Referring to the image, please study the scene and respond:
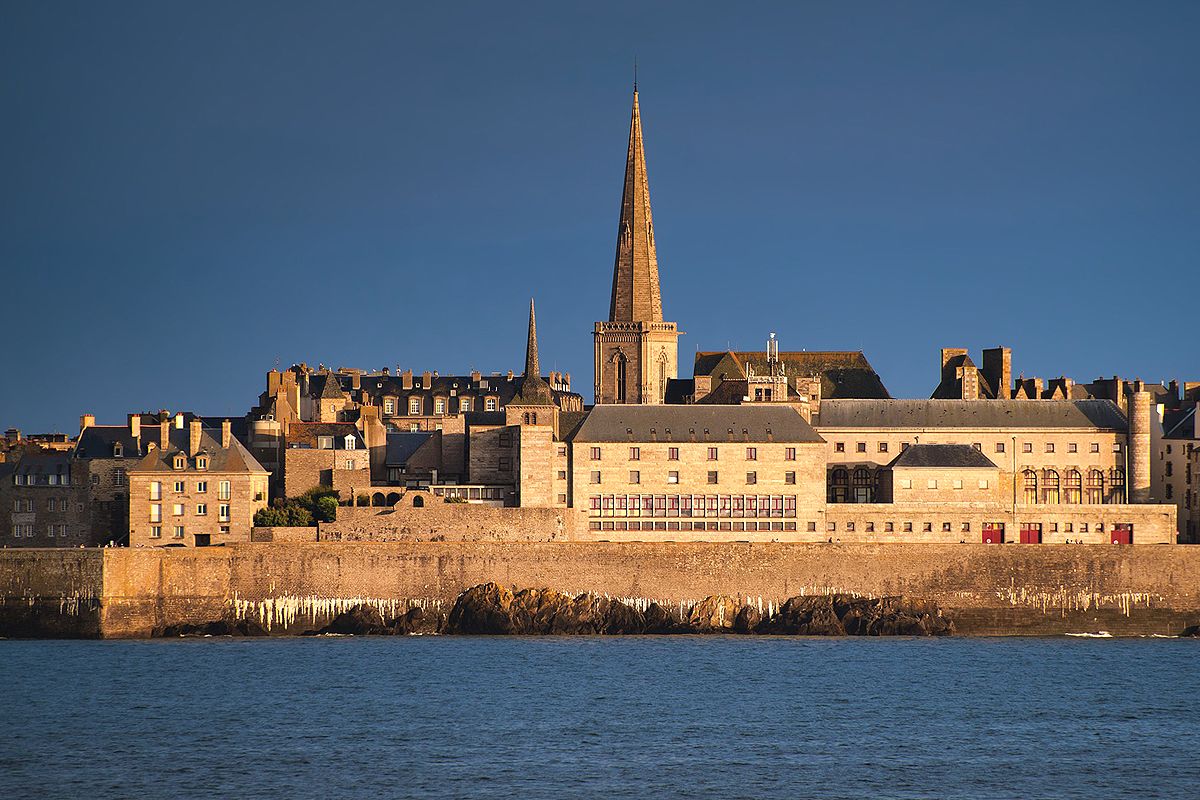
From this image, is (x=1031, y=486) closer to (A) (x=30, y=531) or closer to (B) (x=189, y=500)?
(B) (x=189, y=500)

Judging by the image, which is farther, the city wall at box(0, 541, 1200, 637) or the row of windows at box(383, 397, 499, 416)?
the row of windows at box(383, 397, 499, 416)

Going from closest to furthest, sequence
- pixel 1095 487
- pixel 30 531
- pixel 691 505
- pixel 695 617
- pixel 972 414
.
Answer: pixel 695 617, pixel 30 531, pixel 691 505, pixel 1095 487, pixel 972 414

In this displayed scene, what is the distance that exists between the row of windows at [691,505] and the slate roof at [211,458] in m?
Result: 15.3

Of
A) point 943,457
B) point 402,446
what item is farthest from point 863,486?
point 402,446

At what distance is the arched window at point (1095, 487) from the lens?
89.7 meters

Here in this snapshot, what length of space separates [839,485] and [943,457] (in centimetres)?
702

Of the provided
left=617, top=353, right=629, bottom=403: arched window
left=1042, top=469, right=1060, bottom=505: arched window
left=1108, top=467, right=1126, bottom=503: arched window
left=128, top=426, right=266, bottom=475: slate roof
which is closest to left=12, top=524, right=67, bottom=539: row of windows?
left=128, top=426, right=266, bottom=475: slate roof

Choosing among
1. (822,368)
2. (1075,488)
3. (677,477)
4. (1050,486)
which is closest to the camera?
(677,477)

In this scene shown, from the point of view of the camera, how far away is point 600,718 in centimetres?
5438

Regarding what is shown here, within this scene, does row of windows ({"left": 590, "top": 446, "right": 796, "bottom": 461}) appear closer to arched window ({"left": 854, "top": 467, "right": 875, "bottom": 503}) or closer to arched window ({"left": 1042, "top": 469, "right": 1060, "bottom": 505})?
arched window ({"left": 854, "top": 467, "right": 875, "bottom": 503})

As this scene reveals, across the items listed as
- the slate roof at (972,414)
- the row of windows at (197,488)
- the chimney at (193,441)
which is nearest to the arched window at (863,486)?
the slate roof at (972,414)

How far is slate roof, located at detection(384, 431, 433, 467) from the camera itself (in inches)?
3509

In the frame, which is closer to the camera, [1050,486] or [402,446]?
[1050,486]

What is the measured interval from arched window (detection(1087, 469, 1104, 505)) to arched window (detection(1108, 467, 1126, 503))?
0.43 metres
